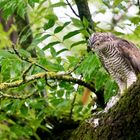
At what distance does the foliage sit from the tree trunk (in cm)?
73

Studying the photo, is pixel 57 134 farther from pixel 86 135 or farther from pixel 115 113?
pixel 115 113

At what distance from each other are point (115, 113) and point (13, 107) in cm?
153

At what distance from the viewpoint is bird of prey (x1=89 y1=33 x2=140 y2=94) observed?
2.71 metres

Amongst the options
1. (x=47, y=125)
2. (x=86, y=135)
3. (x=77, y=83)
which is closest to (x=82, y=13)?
(x=77, y=83)

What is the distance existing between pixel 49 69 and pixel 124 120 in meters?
1.22

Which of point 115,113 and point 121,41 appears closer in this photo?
point 115,113

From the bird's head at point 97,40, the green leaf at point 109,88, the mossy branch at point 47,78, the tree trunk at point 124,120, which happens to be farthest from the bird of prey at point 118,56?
the mossy branch at point 47,78

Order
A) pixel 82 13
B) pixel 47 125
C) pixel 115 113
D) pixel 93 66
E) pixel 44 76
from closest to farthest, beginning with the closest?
pixel 115 113
pixel 93 66
pixel 44 76
pixel 82 13
pixel 47 125

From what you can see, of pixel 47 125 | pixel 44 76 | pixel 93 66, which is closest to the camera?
pixel 93 66

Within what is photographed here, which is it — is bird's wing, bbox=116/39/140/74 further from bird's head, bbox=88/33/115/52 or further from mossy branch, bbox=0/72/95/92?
mossy branch, bbox=0/72/95/92

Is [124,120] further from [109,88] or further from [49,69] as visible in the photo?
[49,69]

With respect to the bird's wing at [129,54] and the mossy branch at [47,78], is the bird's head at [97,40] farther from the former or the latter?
the mossy branch at [47,78]

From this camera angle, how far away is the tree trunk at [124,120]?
2.34 metres

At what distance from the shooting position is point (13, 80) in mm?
3574
